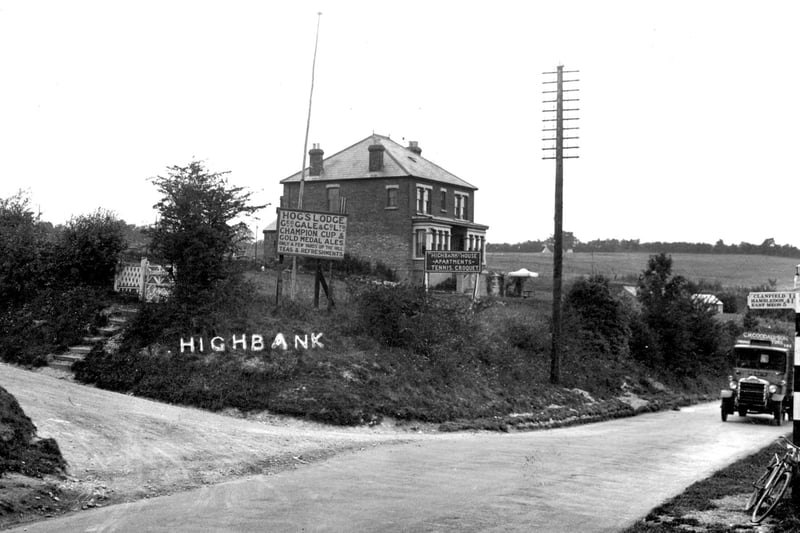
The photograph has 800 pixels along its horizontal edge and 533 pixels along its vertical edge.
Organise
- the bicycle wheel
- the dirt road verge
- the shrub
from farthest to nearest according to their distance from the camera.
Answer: the shrub
the dirt road verge
the bicycle wheel

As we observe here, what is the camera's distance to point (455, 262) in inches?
1149

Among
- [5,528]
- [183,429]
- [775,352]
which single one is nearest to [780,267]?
[775,352]

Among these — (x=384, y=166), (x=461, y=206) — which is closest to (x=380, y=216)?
(x=384, y=166)

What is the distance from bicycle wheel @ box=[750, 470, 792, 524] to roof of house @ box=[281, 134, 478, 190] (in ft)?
159

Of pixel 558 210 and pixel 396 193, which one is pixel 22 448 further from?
pixel 396 193

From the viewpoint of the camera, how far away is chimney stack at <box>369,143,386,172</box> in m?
58.3

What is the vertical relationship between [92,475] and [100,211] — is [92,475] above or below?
below

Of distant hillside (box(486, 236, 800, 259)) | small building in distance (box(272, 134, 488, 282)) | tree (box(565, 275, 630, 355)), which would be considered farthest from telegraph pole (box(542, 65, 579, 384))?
distant hillside (box(486, 236, 800, 259))

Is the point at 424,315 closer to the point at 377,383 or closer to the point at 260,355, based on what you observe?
the point at 377,383

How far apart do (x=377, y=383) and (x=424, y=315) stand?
4.63 meters

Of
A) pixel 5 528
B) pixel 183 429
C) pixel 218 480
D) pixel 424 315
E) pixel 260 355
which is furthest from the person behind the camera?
pixel 424 315

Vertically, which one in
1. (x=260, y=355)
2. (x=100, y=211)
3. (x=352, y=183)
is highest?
(x=352, y=183)

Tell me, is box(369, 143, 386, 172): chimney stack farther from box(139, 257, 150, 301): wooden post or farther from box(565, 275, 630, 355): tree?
box(139, 257, 150, 301): wooden post

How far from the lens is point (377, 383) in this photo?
20859 mm
